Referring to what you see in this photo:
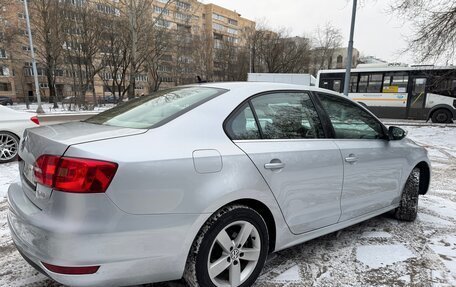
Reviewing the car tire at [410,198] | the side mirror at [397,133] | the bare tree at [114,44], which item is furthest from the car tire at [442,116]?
the bare tree at [114,44]

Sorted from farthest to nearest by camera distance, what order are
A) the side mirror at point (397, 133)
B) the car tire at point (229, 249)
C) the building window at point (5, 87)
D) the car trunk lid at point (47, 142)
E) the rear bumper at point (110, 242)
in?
the building window at point (5, 87) → the side mirror at point (397, 133) → the car tire at point (229, 249) → the car trunk lid at point (47, 142) → the rear bumper at point (110, 242)

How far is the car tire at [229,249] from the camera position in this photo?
6.98 feet

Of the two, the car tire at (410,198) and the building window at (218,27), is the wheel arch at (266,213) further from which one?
the building window at (218,27)

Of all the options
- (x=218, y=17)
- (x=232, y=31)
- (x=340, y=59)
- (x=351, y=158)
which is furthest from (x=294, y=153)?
(x=232, y=31)

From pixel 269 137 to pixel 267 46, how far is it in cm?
4498

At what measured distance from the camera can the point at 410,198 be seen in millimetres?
3877

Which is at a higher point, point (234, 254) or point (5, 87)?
point (234, 254)

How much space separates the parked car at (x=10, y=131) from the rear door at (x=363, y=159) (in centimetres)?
630

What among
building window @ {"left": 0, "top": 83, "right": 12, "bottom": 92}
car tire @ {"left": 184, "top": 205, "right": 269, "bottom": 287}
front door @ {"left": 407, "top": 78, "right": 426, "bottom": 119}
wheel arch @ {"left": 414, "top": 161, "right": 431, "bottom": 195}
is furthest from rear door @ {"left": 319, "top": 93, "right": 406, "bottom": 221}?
building window @ {"left": 0, "top": 83, "right": 12, "bottom": 92}

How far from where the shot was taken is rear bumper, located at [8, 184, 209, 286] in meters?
1.77

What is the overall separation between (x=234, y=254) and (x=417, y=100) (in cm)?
1843

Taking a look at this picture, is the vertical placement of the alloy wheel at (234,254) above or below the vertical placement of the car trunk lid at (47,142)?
below

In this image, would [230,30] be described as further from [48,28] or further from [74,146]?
[74,146]

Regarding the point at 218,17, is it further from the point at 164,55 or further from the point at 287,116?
the point at 287,116
